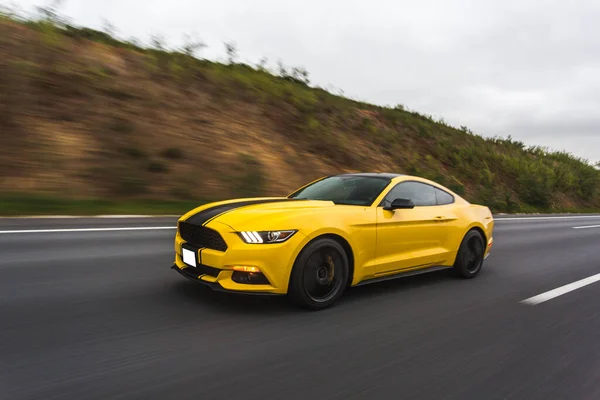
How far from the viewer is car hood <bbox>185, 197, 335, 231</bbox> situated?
4.50m

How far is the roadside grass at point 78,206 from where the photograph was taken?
10413 millimetres

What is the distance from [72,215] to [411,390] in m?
9.29

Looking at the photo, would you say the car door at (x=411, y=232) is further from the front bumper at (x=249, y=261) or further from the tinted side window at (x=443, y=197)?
the front bumper at (x=249, y=261)

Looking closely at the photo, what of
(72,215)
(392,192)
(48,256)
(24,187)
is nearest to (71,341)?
(48,256)

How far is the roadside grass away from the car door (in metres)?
7.69

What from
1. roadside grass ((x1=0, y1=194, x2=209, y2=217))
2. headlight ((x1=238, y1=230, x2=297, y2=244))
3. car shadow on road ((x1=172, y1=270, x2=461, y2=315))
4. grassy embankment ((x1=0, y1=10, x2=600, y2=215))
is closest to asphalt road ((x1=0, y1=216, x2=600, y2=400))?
car shadow on road ((x1=172, y1=270, x2=461, y2=315))

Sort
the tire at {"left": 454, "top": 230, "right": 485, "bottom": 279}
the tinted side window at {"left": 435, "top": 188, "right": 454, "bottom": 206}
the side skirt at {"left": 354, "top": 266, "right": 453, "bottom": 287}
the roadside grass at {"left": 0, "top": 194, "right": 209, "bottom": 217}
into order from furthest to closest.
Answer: the roadside grass at {"left": 0, "top": 194, "right": 209, "bottom": 217} → the tire at {"left": 454, "top": 230, "right": 485, "bottom": 279} → the tinted side window at {"left": 435, "top": 188, "right": 454, "bottom": 206} → the side skirt at {"left": 354, "top": 266, "right": 453, "bottom": 287}

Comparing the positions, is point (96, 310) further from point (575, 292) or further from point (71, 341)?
point (575, 292)

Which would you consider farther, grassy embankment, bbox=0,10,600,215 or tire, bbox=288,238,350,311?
grassy embankment, bbox=0,10,600,215

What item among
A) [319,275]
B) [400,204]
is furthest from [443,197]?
[319,275]

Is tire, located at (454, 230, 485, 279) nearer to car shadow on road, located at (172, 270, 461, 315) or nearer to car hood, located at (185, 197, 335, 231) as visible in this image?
car shadow on road, located at (172, 270, 461, 315)

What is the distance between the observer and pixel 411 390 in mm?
3199

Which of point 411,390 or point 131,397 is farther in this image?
point 411,390

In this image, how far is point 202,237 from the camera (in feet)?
15.4
